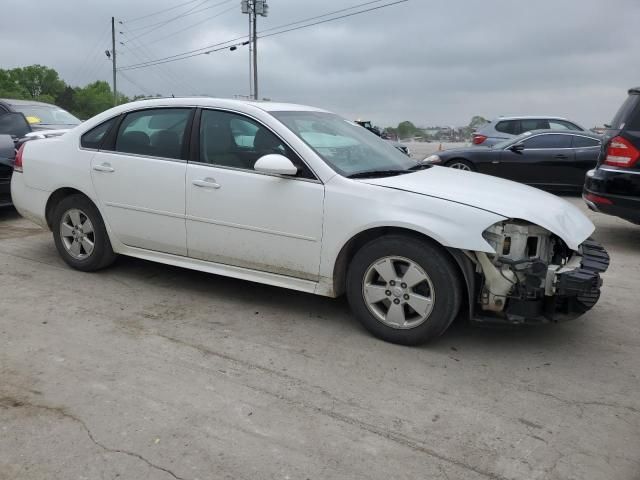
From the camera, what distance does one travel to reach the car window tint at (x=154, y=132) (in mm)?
4574

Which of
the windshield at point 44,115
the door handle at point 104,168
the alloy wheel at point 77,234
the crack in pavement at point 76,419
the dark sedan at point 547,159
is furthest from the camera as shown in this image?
the dark sedan at point 547,159

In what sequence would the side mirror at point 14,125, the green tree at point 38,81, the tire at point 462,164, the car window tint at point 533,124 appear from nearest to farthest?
the side mirror at point 14,125, the tire at point 462,164, the car window tint at point 533,124, the green tree at point 38,81

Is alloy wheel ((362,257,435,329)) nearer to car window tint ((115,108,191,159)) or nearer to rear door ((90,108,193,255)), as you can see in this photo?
rear door ((90,108,193,255))

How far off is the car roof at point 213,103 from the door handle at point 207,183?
0.63m

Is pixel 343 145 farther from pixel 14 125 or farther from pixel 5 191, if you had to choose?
pixel 14 125

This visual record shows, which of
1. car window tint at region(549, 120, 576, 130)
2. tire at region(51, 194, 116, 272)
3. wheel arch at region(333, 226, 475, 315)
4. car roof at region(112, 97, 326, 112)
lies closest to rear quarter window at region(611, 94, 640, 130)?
car roof at region(112, 97, 326, 112)

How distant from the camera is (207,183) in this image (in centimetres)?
431

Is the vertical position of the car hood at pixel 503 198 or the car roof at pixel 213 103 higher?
the car roof at pixel 213 103

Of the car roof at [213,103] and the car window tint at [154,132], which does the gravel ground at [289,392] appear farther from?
the car roof at [213,103]

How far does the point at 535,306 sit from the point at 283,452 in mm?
1851

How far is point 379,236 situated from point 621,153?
395 cm

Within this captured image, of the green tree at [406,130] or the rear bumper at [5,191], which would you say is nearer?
the rear bumper at [5,191]

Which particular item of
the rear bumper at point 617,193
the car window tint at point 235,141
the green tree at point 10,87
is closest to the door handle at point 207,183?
the car window tint at point 235,141

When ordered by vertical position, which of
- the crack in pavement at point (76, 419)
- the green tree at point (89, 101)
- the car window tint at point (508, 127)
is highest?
the green tree at point (89, 101)
